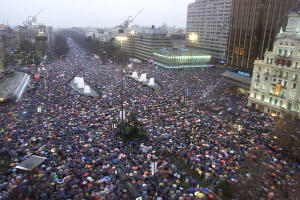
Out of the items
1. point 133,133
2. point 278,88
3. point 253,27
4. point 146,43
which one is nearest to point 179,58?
point 146,43

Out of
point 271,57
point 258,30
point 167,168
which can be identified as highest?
point 258,30

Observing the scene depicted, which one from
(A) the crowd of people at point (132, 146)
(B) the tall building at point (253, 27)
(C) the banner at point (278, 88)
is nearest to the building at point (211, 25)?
(B) the tall building at point (253, 27)

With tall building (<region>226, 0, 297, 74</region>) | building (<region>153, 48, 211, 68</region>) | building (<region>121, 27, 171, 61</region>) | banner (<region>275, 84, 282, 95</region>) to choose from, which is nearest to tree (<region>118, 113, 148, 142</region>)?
banner (<region>275, 84, 282, 95</region>)

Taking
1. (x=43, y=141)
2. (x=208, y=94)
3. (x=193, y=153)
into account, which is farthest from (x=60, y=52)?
(x=193, y=153)

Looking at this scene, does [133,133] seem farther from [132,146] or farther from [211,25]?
[211,25]

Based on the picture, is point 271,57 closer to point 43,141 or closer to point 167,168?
point 167,168

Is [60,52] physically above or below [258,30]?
below

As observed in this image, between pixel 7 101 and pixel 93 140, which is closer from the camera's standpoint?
pixel 93 140
